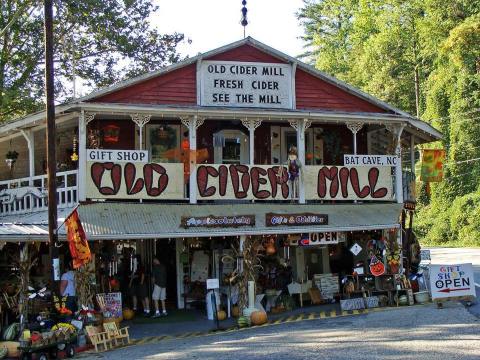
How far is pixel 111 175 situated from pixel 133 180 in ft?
1.99

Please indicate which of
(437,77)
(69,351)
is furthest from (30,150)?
(437,77)

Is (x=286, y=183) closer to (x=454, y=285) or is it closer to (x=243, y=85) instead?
(x=243, y=85)

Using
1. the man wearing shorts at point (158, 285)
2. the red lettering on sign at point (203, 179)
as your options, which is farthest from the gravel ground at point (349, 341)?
the red lettering on sign at point (203, 179)

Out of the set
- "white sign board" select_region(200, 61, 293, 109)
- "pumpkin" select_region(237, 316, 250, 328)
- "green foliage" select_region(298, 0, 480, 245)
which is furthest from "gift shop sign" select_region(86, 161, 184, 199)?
"green foliage" select_region(298, 0, 480, 245)

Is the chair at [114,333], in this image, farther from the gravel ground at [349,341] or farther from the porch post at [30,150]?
the porch post at [30,150]

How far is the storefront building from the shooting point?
16.8 metres

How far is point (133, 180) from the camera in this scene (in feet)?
55.8

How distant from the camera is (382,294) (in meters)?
17.9

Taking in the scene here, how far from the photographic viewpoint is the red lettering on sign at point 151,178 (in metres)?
17.1

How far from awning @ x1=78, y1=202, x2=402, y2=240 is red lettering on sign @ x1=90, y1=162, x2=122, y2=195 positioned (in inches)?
14.9

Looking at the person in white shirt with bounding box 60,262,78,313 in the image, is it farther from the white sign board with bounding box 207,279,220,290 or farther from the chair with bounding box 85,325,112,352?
the white sign board with bounding box 207,279,220,290

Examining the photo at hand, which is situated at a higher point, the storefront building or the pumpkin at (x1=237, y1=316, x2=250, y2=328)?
the storefront building

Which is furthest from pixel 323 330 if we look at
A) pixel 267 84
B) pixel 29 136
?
pixel 29 136

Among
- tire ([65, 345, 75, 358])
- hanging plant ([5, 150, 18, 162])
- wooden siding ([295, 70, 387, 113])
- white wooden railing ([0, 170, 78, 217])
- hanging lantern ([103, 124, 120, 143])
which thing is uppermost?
wooden siding ([295, 70, 387, 113])
